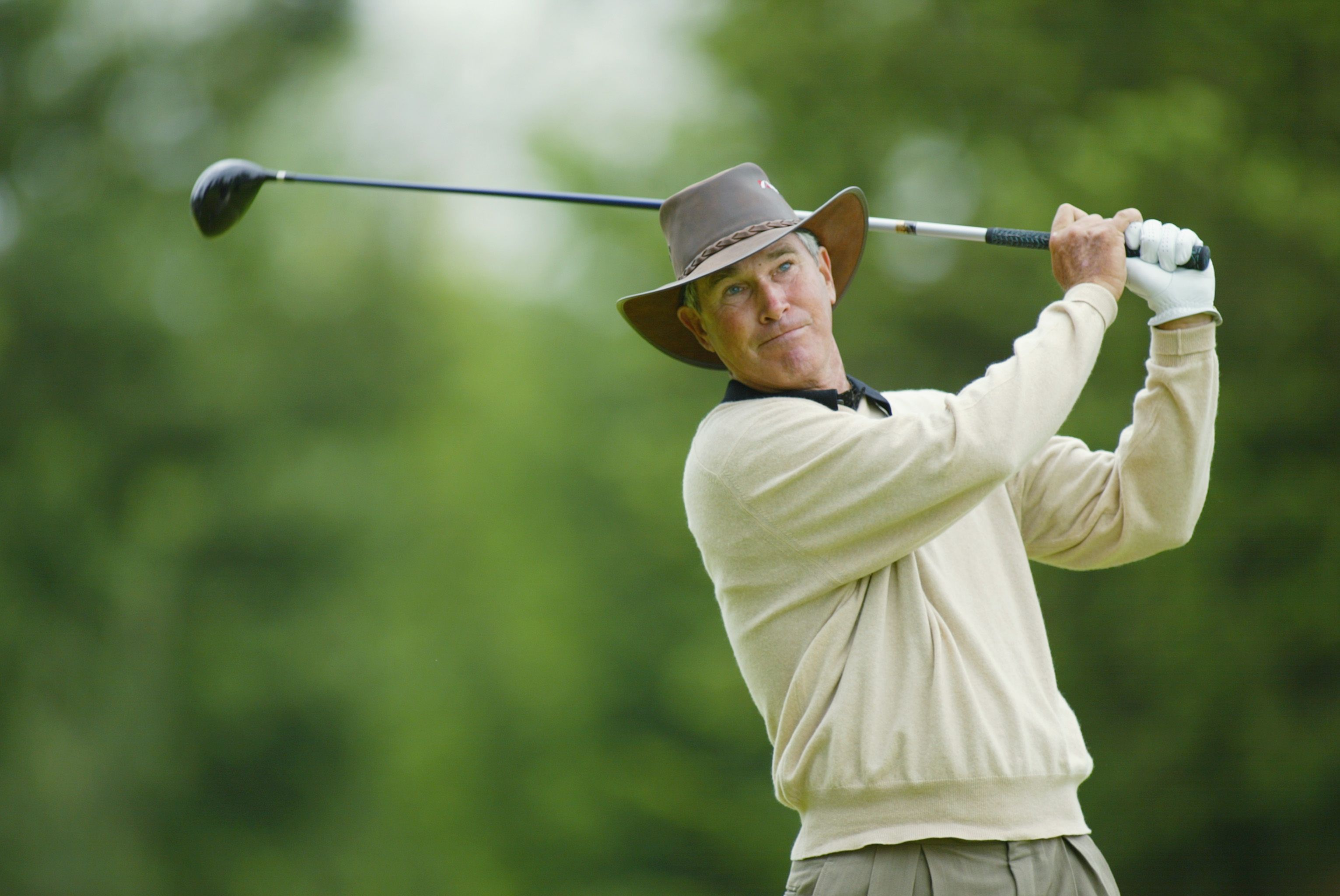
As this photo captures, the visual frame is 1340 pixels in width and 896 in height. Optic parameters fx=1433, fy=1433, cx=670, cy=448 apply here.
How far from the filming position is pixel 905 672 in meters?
1.94

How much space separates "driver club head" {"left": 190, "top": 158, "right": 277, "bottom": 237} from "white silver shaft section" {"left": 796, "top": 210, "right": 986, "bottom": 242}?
A: 48.7 inches

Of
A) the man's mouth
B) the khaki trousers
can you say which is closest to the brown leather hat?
the man's mouth

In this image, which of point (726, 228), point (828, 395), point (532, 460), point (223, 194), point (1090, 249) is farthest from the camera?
point (532, 460)

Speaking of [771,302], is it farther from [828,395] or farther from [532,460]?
[532,460]

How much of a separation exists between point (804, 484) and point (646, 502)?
22.1 ft

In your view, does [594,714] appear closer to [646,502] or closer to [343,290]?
[646,502]

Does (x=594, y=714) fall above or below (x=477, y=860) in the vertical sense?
above

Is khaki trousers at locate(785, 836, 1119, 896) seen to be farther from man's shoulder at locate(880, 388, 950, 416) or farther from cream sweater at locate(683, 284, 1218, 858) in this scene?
man's shoulder at locate(880, 388, 950, 416)

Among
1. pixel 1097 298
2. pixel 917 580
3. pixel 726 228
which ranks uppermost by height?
pixel 726 228

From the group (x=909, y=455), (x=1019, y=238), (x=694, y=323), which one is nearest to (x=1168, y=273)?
(x=1019, y=238)

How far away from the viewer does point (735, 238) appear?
2.25 m

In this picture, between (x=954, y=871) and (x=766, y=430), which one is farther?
(x=766, y=430)

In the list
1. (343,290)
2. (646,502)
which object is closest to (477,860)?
(646,502)

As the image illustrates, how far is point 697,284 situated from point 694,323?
110 mm
